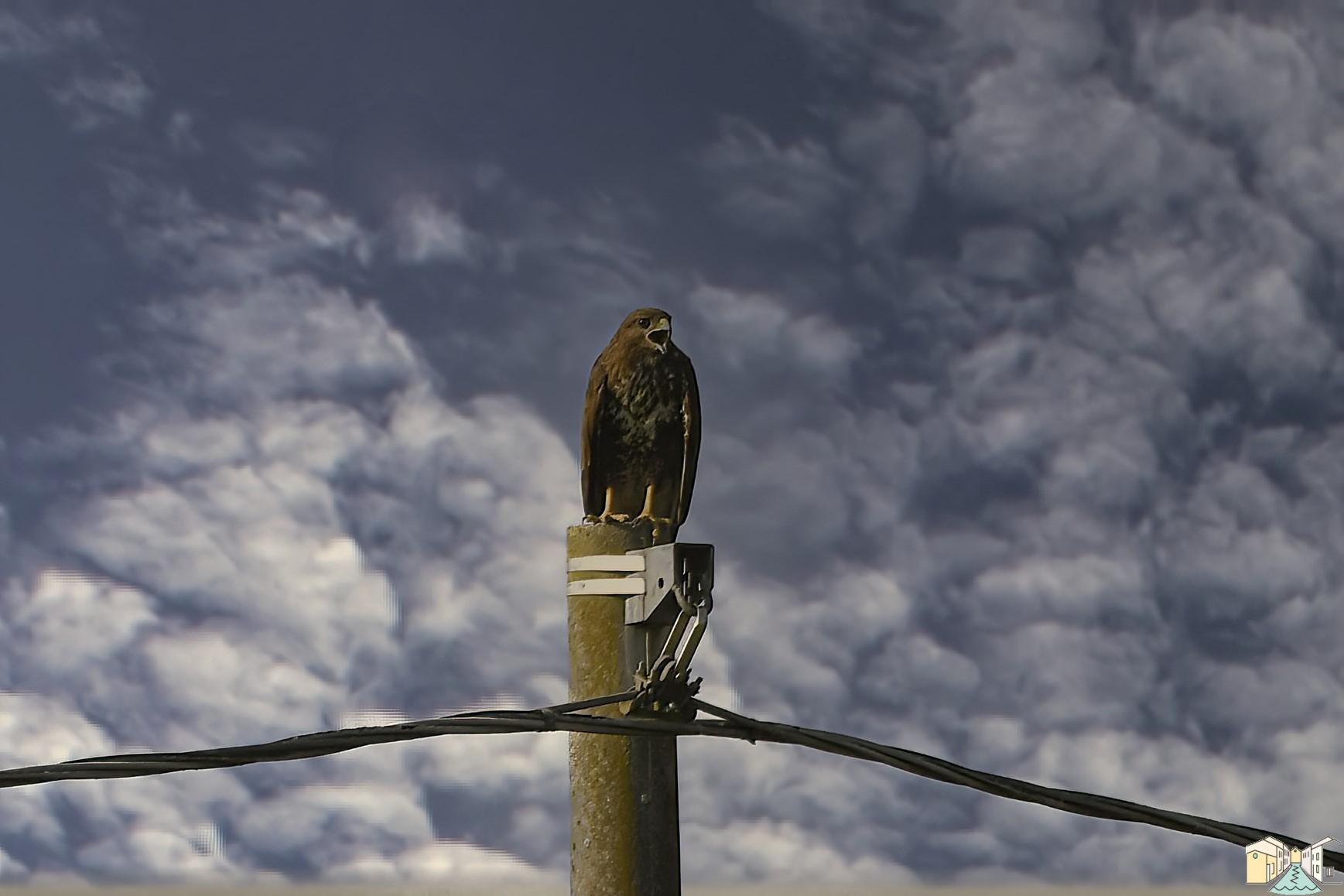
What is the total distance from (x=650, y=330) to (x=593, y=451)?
545 mm

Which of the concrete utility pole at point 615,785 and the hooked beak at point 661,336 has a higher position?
the hooked beak at point 661,336

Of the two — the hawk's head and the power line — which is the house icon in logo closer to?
the power line

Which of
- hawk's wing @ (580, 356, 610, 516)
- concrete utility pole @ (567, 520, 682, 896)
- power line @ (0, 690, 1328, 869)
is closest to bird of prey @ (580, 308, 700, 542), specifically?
hawk's wing @ (580, 356, 610, 516)

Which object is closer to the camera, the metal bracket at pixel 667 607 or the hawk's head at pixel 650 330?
the metal bracket at pixel 667 607

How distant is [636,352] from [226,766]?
230 cm

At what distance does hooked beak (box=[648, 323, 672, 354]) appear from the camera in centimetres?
454

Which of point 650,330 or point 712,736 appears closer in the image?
point 712,736

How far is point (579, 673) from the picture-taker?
377 centimetres

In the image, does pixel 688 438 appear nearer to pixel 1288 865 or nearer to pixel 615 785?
pixel 615 785

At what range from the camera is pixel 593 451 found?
14.3 feet

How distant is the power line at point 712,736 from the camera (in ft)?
8.80

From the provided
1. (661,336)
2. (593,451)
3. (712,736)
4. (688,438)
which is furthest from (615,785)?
(661,336)

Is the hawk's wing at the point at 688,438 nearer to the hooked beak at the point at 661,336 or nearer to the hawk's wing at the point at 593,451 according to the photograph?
the hooked beak at the point at 661,336

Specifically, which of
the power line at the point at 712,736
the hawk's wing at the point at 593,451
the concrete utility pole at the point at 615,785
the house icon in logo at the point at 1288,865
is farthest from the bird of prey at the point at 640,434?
the house icon in logo at the point at 1288,865
